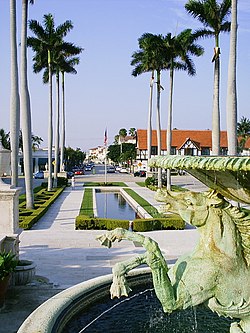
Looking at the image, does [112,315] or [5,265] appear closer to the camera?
[112,315]

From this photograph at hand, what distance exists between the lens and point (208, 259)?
15.0ft

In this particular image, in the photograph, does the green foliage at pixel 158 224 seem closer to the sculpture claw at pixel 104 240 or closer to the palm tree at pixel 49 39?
the sculpture claw at pixel 104 240

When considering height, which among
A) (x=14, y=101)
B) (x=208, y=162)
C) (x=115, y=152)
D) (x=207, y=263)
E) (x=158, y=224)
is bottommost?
(x=158, y=224)

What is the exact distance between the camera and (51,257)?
1188 centimetres

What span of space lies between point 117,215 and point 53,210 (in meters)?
3.35

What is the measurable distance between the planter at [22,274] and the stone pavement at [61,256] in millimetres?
149

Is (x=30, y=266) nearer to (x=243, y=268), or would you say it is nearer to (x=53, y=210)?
(x=243, y=268)

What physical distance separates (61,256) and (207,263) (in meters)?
8.05

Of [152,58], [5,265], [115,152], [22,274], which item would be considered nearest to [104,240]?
[5,265]

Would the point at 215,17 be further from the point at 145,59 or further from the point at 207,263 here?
the point at 207,263

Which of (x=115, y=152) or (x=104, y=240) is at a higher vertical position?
(x=115, y=152)

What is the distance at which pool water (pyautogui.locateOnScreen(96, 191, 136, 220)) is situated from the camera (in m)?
22.3

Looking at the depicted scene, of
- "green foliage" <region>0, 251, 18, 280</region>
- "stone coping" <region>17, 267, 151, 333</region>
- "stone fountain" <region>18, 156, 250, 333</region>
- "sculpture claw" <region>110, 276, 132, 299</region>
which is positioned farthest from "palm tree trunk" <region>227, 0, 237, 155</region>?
"sculpture claw" <region>110, 276, 132, 299</region>

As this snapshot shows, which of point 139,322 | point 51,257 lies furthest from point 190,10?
point 139,322
